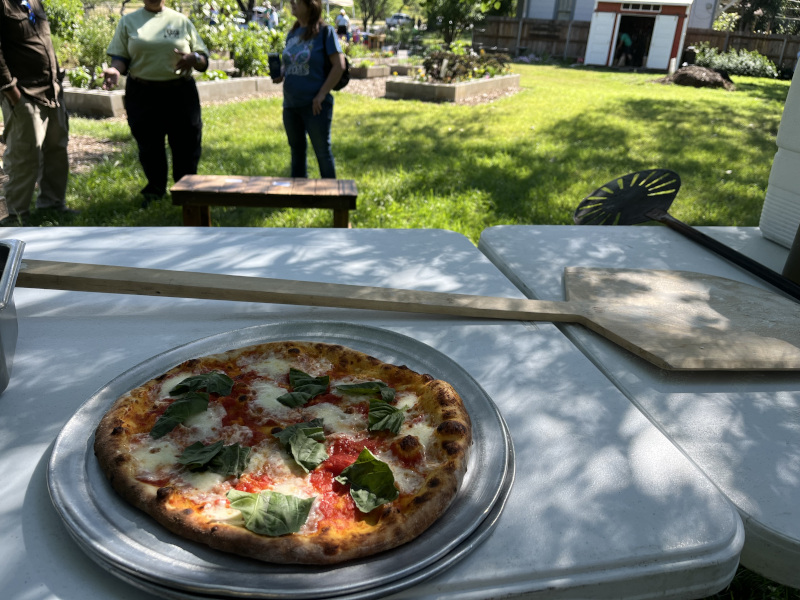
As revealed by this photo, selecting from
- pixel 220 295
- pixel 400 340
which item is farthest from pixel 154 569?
pixel 220 295

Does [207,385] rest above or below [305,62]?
below

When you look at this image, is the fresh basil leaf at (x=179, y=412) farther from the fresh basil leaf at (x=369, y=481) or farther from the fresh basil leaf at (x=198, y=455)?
the fresh basil leaf at (x=369, y=481)

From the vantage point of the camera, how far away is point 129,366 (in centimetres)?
141

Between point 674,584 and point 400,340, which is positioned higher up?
point 400,340

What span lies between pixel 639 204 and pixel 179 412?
2.06 m

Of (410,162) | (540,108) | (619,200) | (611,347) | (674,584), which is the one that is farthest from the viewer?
(540,108)

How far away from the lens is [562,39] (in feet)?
84.4

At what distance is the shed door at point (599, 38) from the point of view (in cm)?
2331

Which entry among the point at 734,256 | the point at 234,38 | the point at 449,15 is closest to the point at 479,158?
the point at 734,256

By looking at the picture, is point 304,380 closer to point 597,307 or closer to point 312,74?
point 597,307

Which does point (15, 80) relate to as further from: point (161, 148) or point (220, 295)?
point (220, 295)

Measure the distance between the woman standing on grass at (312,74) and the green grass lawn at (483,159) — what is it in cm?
75

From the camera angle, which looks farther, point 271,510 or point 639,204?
point 639,204

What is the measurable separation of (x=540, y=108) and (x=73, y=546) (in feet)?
38.5
